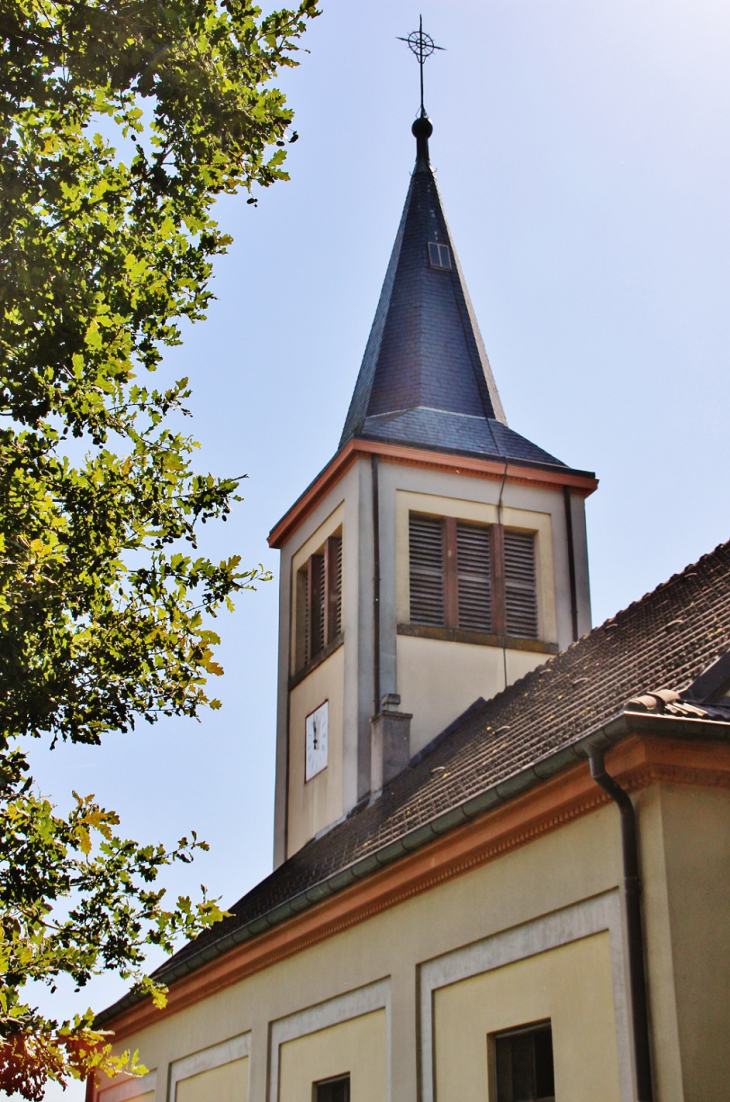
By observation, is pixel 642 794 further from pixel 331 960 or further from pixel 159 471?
pixel 331 960

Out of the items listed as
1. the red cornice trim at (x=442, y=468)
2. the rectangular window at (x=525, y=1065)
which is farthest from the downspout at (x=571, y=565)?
the rectangular window at (x=525, y=1065)

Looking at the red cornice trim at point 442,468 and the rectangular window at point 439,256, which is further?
the rectangular window at point 439,256

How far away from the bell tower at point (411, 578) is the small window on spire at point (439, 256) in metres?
2.29

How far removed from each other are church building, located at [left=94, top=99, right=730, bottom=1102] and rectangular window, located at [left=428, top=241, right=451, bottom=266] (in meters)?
0.07

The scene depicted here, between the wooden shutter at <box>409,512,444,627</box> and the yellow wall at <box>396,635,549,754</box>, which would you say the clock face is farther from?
the wooden shutter at <box>409,512,444,627</box>

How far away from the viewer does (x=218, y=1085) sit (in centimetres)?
1775

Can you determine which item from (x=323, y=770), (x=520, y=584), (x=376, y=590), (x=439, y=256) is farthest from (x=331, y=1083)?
(x=439, y=256)

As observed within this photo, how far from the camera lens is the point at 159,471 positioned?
895 cm

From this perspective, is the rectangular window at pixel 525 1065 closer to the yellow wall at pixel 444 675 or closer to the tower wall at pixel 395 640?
the tower wall at pixel 395 640

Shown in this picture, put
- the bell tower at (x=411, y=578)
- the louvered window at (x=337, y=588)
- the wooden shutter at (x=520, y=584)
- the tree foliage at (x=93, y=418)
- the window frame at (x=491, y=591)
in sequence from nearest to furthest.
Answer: the tree foliage at (x=93, y=418) < the bell tower at (x=411, y=578) < the window frame at (x=491, y=591) < the wooden shutter at (x=520, y=584) < the louvered window at (x=337, y=588)

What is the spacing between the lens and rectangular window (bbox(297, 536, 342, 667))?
73.6 ft

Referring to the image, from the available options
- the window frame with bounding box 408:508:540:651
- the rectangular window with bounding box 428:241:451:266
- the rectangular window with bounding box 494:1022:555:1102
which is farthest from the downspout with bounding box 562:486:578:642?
the rectangular window with bounding box 494:1022:555:1102

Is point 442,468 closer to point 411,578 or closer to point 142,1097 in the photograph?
point 411,578

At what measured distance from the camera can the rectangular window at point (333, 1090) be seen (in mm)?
14344
